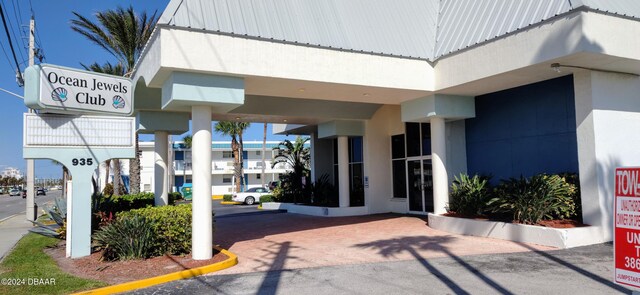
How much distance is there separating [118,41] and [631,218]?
25484 millimetres

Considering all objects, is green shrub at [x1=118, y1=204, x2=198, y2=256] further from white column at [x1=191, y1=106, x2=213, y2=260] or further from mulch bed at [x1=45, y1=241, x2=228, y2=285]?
white column at [x1=191, y1=106, x2=213, y2=260]

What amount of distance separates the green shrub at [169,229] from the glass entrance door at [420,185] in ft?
33.4

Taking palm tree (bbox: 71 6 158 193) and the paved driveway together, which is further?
palm tree (bbox: 71 6 158 193)

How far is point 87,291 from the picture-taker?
25.2 feet

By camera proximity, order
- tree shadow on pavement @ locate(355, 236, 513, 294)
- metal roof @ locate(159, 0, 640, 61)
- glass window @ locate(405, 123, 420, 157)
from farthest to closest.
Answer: glass window @ locate(405, 123, 420, 157)
metal roof @ locate(159, 0, 640, 61)
tree shadow on pavement @ locate(355, 236, 513, 294)

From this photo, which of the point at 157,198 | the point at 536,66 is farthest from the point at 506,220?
the point at 157,198

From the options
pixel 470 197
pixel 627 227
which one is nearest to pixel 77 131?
pixel 470 197

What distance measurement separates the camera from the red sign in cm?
373

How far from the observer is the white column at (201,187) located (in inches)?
401

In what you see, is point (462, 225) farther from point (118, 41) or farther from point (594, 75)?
point (118, 41)

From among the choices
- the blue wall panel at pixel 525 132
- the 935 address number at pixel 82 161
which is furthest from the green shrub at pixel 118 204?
the blue wall panel at pixel 525 132

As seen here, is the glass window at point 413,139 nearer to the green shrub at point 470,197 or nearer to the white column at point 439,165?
the white column at point 439,165

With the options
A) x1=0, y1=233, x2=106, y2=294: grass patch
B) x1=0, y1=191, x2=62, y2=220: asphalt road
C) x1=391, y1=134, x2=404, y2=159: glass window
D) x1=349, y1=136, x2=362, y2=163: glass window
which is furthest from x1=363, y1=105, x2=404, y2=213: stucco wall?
x1=0, y1=191, x2=62, y2=220: asphalt road

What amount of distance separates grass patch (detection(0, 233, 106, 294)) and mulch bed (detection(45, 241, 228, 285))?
266 millimetres
